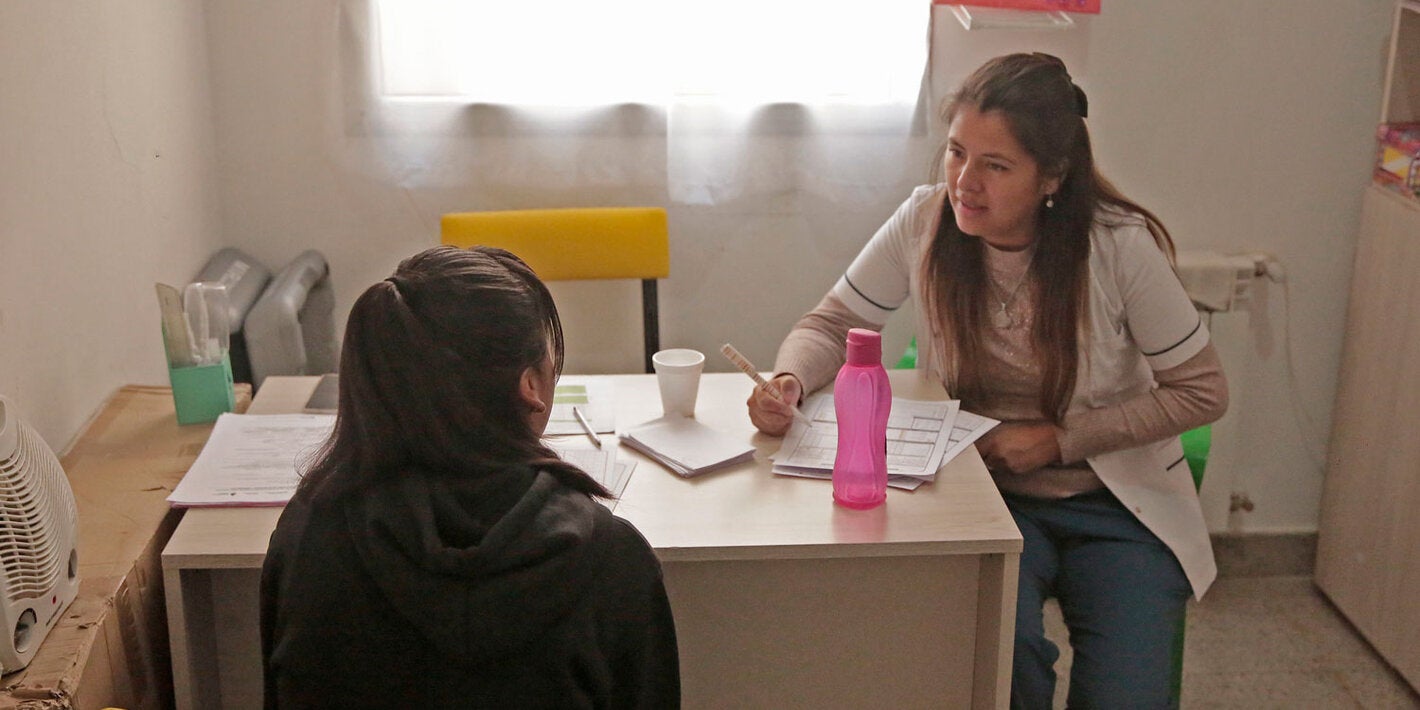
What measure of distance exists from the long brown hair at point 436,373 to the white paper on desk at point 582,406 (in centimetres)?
59

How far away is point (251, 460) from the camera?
1.67 m

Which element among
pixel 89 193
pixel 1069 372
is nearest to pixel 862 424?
pixel 1069 372

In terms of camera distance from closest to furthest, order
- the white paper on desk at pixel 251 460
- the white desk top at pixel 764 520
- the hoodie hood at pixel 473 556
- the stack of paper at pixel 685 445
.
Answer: the hoodie hood at pixel 473 556, the white desk top at pixel 764 520, the white paper on desk at pixel 251 460, the stack of paper at pixel 685 445

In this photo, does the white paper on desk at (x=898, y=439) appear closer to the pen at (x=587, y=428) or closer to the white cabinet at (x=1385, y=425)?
the pen at (x=587, y=428)

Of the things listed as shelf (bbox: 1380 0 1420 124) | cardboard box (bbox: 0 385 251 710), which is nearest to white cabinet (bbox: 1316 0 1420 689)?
shelf (bbox: 1380 0 1420 124)

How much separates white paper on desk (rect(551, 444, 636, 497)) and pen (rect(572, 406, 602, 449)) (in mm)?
20

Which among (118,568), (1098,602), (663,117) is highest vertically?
(663,117)

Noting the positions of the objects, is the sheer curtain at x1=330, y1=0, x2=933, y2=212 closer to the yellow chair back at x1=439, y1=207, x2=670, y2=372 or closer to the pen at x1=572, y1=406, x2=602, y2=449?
the yellow chair back at x1=439, y1=207, x2=670, y2=372

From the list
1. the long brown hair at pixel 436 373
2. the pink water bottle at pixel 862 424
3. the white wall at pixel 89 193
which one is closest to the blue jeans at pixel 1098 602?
the pink water bottle at pixel 862 424

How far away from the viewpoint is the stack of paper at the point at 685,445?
166 cm

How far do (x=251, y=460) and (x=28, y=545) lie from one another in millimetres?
416

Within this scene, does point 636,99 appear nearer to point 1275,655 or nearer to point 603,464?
point 603,464

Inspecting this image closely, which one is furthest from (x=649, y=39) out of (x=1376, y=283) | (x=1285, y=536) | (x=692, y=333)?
(x=1285, y=536)

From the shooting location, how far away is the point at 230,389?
1854mm
